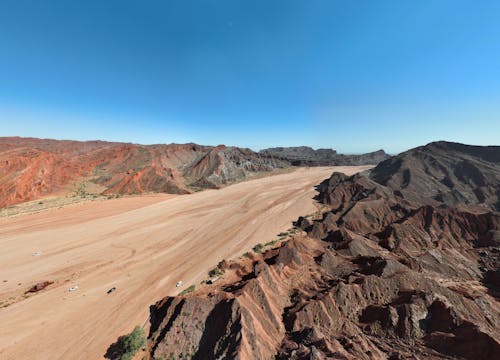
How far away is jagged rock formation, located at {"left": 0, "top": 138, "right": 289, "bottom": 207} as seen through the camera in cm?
4782

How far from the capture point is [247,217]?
37219mm

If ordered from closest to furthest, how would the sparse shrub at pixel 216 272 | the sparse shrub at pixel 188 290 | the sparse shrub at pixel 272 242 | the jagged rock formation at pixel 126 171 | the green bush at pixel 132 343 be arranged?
the green bush at pixel 132 343 < the sparse shrub at pixel 188 290 < the sparse shrub at pixel 216 272 < the sparse shrub at pixel 272 242 < the jagged rock formation at pixel 126 171

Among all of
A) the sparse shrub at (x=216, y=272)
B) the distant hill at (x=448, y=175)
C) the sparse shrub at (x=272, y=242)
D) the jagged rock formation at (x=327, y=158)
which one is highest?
the jagged rock formation at (x=327, y=158)

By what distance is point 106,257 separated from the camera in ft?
81.1

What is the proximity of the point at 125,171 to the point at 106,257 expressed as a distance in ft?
163

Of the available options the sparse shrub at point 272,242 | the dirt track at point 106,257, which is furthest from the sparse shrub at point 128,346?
the sparse shrub at point 272,242

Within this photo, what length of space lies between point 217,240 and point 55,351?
17271 mm

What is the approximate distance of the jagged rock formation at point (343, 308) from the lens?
11.6 m

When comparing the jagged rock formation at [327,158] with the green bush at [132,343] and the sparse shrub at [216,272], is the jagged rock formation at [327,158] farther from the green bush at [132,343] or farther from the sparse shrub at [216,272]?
the green bush at [132,343]

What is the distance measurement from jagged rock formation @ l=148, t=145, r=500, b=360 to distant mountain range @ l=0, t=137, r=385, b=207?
138 feet

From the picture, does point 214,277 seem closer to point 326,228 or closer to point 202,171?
point 326,228

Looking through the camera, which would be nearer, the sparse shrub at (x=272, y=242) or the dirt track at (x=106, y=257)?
the dirt track at (x=106, y=257)

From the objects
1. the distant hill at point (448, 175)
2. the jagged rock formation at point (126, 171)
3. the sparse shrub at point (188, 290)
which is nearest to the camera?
the sparse shrub at point (188, 290)

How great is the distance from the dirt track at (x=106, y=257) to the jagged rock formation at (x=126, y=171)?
12739 mm
